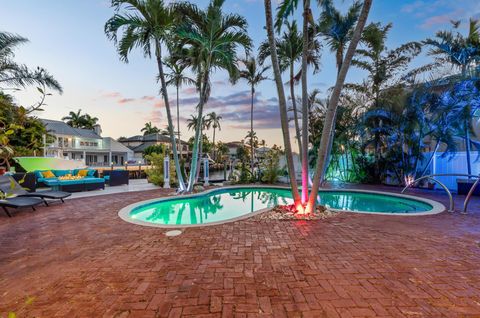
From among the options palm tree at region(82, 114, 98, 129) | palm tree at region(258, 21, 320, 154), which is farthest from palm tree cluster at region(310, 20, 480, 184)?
palm tree at region(82, 114, 98, 129)

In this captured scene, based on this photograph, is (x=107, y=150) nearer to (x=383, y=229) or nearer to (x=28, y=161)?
(x=28, y=161)

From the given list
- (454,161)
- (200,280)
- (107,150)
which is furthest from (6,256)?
(107,150)

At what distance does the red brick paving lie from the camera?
2443mm

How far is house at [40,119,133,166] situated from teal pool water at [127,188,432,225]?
889 inches

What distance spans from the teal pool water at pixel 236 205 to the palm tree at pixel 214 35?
12.1 ft

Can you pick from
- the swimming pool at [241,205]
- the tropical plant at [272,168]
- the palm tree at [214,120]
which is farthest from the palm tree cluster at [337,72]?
the palm tree at [214,120]

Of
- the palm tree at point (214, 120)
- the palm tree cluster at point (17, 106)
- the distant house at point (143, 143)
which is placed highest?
the palm tree at point (214, 120)

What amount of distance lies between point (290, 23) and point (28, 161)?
14460 millimetres

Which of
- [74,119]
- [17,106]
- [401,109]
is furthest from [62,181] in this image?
[74,119]

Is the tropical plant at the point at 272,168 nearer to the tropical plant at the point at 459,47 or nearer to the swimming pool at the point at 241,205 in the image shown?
the swimming pool at the point at 241,205

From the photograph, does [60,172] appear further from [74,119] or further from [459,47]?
[74,119]

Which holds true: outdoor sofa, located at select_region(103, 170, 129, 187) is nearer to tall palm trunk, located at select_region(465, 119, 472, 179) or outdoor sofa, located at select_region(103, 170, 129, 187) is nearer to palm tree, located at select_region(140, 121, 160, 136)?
tall palm trunk, located at select_region(465, 119, 472, 179)

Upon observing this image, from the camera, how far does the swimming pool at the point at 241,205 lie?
710 cm

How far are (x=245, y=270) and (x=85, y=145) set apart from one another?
34.6 meters
